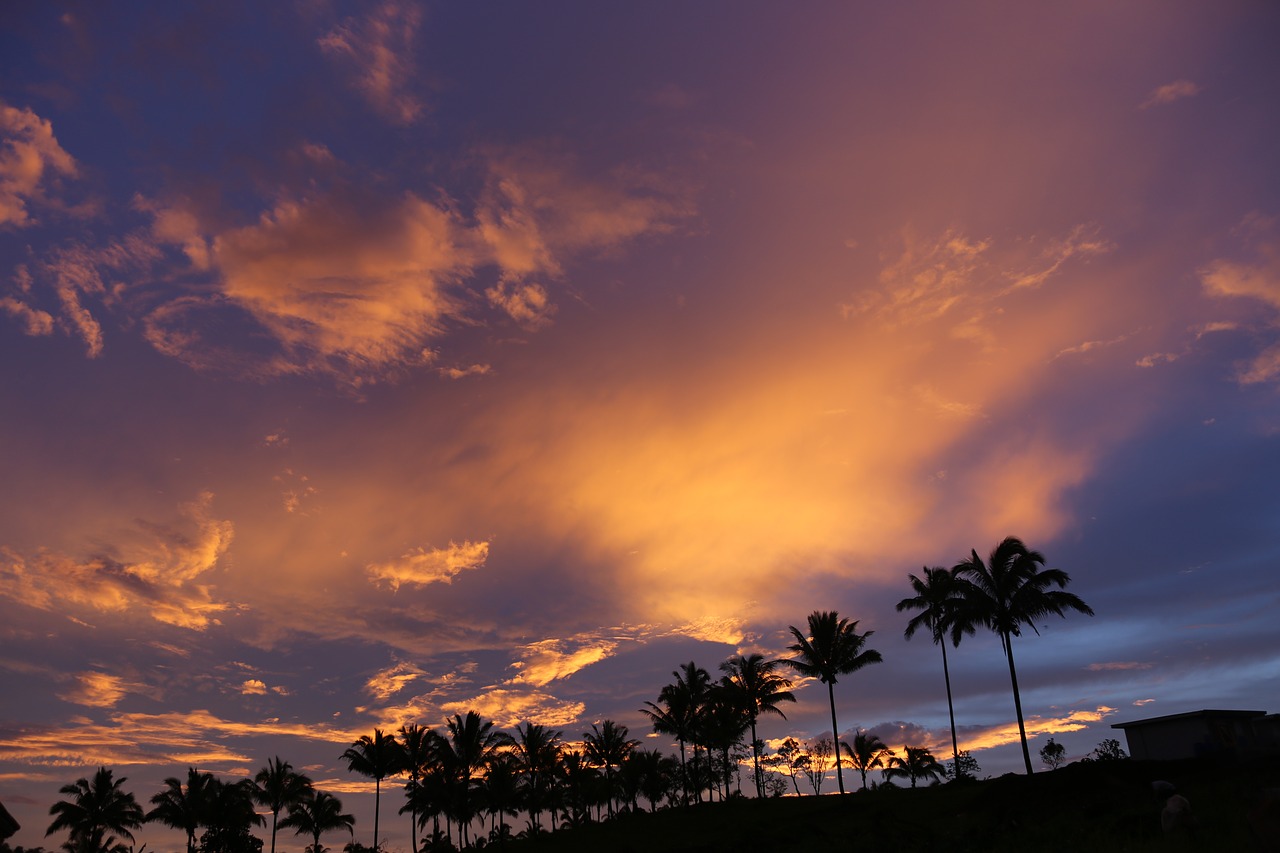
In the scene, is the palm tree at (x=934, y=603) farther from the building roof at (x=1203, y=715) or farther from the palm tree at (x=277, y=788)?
the palm tree at (x=277, y=788)

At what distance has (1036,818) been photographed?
32438 mm

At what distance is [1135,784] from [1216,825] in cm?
1780

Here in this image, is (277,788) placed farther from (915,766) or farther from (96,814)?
(915,766)

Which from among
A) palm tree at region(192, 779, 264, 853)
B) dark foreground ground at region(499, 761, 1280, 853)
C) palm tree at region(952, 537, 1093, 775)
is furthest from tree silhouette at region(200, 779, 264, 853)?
palm tree at region(952, 537, 1093, 775)

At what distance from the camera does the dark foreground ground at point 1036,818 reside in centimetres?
2111

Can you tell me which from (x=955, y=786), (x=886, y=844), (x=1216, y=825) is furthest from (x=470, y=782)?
(x=1216, y=825)

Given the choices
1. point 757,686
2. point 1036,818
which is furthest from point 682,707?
point 1036,818

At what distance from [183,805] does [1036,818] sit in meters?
76.4

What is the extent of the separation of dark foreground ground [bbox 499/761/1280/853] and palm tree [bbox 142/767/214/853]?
3800cm

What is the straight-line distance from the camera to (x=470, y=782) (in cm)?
7806

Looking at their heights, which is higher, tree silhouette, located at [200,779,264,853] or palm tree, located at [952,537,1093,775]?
palm tree, located at [952,537,1093,775]

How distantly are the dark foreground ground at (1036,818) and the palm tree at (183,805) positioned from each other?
125 feet

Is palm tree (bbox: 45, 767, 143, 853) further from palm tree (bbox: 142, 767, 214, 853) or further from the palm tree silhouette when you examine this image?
the palm tree silhouette

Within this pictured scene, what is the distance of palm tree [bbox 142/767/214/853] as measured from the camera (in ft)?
252
